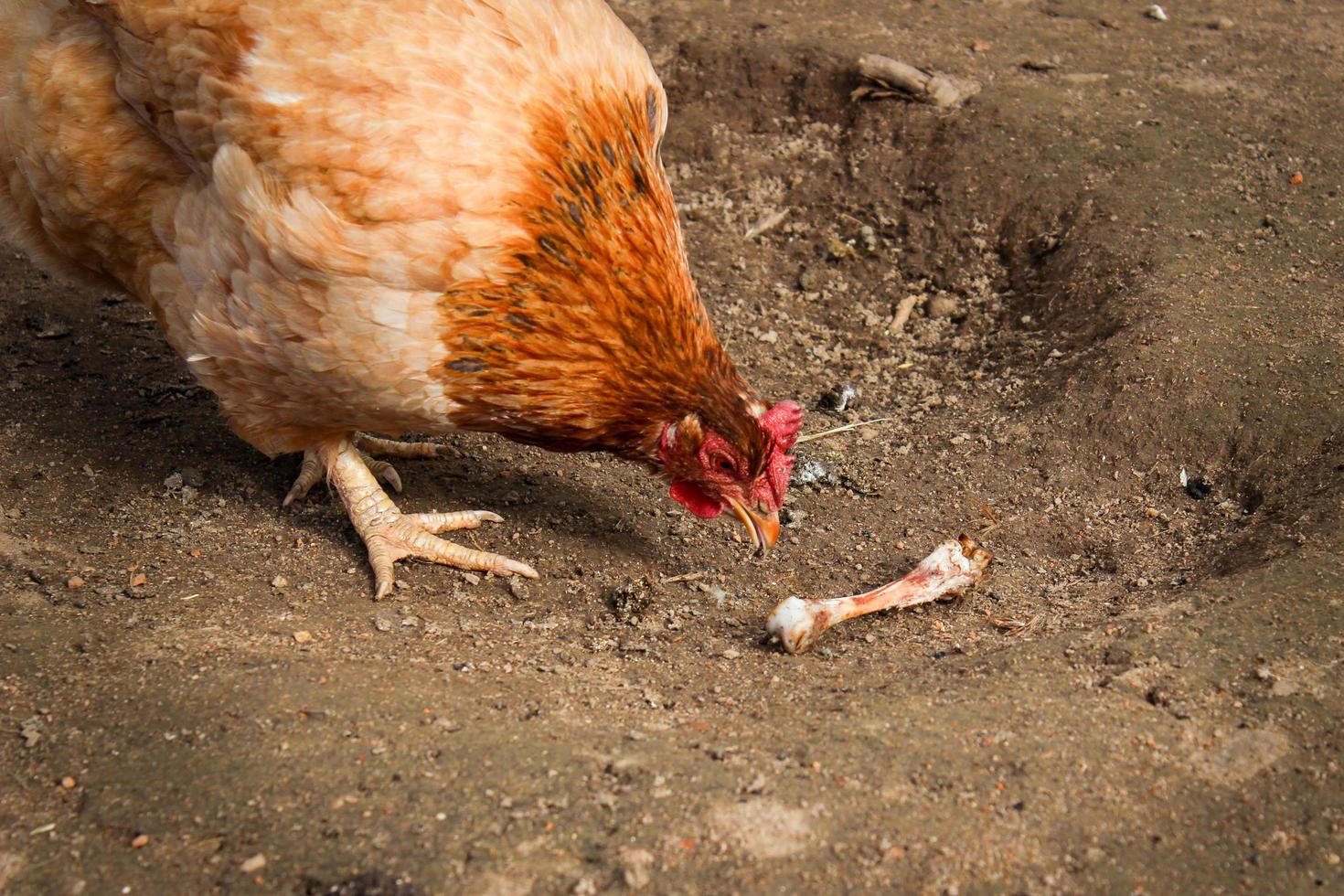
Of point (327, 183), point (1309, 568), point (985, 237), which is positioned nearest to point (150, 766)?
point (327, 183)

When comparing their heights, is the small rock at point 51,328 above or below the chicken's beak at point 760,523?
below

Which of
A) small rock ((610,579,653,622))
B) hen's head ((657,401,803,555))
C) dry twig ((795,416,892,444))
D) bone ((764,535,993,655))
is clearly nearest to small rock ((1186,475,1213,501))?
bone ((764,535,993,655))

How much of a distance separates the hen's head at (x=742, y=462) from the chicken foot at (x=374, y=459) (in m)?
1.01

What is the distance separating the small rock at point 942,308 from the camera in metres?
4.31

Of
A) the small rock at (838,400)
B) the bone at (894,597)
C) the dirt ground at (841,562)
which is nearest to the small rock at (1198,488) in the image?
the dirt ground at (841,562)

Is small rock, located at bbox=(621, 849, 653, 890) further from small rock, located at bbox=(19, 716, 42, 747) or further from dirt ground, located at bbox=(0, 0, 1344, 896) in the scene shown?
small rock, located at bbox=(19, 716, 42, 747)

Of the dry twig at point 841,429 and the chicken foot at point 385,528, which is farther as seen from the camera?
the dry twig at point 841,429

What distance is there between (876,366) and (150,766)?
270 centimetres

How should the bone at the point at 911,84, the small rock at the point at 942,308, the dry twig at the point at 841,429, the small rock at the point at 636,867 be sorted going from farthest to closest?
the bone at the point at 911,84 → the small rock at the point at 942,308 → the dry twig at the point at 841,429 → the small rock at the point at 636,867

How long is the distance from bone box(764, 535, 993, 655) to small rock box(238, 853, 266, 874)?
1.27 m

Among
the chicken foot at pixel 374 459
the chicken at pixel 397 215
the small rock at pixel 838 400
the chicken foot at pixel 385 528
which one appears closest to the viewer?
the chicken at pixel 397 215

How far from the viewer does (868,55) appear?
504cm

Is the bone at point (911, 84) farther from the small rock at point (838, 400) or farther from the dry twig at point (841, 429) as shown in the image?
the dry twig at point (841, 429)

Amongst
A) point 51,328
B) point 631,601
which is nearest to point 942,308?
point 631,601
